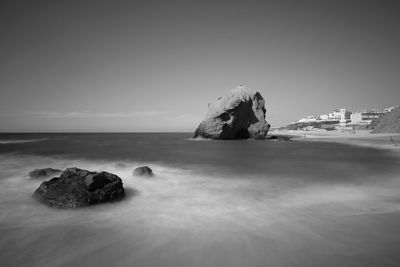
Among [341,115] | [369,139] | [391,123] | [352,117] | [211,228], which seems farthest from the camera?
[341,115]

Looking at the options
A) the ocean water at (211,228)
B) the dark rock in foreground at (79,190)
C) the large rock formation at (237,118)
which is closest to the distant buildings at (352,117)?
the large rock formation at (237,118)

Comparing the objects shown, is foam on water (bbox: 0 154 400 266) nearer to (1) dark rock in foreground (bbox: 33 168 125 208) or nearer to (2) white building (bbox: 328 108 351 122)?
(1) dark rock in foreground (bbox: 33 168 125 208)

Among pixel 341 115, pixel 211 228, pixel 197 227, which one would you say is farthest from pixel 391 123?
pixel 341 115

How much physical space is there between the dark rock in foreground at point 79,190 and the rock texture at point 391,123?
52.6 metres

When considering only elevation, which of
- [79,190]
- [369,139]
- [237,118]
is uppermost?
[237,118]

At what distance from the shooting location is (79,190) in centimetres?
593

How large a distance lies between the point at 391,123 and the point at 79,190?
55.6m

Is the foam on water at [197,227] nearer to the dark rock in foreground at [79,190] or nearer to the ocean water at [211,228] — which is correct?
the ocean water at [211,228]

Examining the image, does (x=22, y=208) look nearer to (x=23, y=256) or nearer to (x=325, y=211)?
(x=23, y=256)

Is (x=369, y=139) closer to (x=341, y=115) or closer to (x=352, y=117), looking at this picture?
(x=352, y=117)

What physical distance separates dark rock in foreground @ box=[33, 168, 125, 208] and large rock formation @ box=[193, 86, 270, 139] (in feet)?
124

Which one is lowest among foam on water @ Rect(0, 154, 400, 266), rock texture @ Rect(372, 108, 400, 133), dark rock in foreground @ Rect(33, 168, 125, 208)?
foam on water @ Rect(0, 154, 400, 266)

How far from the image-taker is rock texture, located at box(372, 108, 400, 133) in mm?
41447

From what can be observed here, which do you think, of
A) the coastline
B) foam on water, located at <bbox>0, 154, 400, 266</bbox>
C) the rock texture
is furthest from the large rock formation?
foam on water, located at <bbox>0, 154, 400, 266</bbox>
